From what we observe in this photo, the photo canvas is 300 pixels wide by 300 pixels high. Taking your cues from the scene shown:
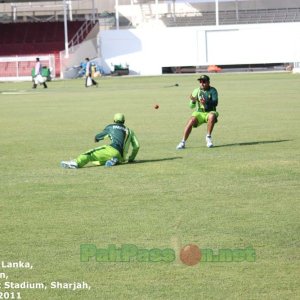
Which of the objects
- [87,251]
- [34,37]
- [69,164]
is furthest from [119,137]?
[34,37]

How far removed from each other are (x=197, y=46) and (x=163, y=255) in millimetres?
59184

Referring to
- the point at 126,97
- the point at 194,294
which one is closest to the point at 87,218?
the point at 194,294

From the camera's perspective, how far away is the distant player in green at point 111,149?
53.3ft

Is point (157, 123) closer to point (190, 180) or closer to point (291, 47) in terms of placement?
point (190, 180)

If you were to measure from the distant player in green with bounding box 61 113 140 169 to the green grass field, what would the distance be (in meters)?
0.18

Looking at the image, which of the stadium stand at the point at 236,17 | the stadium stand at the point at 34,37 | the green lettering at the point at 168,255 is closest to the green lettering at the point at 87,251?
the green lettering at the point at 168,255

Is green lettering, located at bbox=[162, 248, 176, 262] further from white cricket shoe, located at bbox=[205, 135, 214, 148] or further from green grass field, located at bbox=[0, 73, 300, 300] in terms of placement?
white cricket shoe, located at bbox=[205, 135, 214, 148]

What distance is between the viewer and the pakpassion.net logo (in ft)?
31.6

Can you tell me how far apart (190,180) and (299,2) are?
58497mm

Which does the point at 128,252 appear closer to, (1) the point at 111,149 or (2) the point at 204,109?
(1) the point at 111,149

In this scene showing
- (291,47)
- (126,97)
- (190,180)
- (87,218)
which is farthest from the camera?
(291,47)

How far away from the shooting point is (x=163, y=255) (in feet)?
32.1

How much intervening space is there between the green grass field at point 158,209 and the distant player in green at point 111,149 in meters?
0.18

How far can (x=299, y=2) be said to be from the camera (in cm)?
7144
